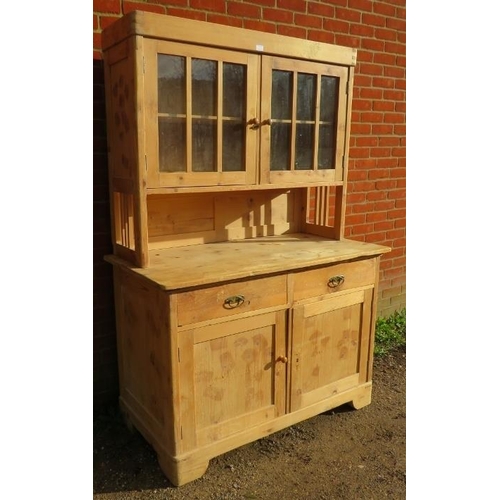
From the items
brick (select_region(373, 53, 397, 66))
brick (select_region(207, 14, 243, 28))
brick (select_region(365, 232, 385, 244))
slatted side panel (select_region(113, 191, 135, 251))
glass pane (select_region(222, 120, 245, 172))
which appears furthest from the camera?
brick (select_region(365, 232, 385, 244))

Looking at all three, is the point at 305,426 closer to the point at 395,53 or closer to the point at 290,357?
the point at 290,357

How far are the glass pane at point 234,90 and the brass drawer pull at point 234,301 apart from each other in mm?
851

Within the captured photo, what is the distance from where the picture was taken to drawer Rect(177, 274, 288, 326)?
6.34 ft

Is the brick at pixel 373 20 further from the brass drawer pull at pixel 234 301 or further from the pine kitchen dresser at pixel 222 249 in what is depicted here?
the brass drawer pull at pixel 234 301

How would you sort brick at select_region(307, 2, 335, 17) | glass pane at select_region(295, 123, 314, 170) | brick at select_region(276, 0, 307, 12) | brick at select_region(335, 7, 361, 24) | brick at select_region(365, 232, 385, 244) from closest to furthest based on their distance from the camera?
1. glass pane at select_region(295, 123, 314, 170)
2. brick at select_region(276, 0, 307, 12)
3. brick at select_region(307, 2, 335, 17)
4. brick at select_region(335, 7, 361, 24)
5. brick at select_region(365, 232, 385, 244)

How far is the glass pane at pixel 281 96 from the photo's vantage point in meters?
2.26

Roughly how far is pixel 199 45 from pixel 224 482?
1.96 meters

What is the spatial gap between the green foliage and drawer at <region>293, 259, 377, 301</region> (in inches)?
44.1

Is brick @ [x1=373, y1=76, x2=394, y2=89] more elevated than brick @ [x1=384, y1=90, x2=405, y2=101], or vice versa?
brick @ [x1=373, y1=76, x2=394, y2=89]

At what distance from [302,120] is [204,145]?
0.59 m

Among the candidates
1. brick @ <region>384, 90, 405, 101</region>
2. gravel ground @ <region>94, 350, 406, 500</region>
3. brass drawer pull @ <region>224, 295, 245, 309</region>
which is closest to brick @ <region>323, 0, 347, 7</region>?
brick @ <region>384, 90, 405, 101</region>

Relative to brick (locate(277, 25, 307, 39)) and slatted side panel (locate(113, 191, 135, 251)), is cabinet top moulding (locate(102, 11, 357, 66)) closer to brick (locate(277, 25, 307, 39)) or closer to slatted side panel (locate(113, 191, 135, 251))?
brick (locate(277, 25, 307, 39))

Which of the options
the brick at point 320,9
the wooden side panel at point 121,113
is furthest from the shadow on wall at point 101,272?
the brick at point 320,9

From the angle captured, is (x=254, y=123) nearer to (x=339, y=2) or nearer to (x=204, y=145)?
(x=204, y=145)
